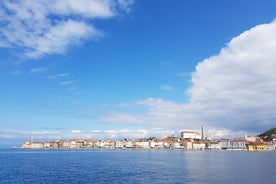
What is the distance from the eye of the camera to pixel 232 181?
5106 cm

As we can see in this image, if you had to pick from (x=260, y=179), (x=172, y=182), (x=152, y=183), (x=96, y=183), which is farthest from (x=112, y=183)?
(x=260, y=179)

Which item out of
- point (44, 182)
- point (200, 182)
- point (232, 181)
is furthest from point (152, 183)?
point (44, 182)

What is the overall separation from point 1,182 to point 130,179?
66.8 feet

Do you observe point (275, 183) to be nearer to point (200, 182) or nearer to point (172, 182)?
point (200, 182)

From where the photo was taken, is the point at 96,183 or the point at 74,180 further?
the point at 74,180

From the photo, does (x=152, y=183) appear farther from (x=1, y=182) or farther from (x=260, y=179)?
(x=1, y=182)

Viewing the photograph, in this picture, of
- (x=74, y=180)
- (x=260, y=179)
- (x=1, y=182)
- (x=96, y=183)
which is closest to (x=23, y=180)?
(x=1, y=182)

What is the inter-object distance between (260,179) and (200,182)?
10785 mm

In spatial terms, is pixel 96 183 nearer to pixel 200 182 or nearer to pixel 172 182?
pixel 172 182

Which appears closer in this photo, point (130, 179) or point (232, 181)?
point (232, 181)

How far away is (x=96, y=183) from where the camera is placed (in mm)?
50031

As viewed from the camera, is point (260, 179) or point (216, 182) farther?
point (260, 179)

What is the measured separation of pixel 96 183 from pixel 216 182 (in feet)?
60.1

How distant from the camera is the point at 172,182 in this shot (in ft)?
168
